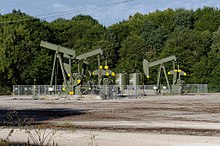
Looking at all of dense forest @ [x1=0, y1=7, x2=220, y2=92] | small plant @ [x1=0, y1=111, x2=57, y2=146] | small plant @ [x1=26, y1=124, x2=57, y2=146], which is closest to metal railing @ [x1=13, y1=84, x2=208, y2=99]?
dense forest @ [x1=0, y1=7, x2=220, y2=92]

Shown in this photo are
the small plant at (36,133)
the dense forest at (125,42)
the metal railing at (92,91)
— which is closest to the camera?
the small plant at (36,133)

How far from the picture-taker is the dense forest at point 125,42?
78062 millimetres

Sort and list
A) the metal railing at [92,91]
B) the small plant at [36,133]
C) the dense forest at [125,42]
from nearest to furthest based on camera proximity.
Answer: the small plant at [36,133]
the metal railing at [92,91]
the dense forest at [125,42]

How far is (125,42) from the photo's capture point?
94625mm

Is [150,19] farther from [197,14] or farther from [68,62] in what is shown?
[68,62]

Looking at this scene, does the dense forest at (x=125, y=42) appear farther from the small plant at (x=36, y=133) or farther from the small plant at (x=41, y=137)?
the small plant at (x=41, y=137)

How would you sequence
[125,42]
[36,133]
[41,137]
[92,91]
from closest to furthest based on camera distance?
[41,137] → [36,133] → [92,91] → [125,42]

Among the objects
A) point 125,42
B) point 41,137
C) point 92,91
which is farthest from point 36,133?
point 125,42

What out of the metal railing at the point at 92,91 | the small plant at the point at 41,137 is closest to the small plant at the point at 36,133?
the small plant at the point at 41,137

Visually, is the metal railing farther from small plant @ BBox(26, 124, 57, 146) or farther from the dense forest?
small plant @ BBox(26, 124, 57, 146)

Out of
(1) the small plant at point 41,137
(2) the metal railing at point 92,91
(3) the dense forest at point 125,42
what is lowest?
(1) the small plant at point 41,137

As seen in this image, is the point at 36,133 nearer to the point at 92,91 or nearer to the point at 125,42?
the point at 92,91

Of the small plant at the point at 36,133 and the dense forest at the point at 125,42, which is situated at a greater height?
the dense forest at the point at 125,42

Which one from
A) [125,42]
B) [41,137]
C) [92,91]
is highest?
[125,42]
